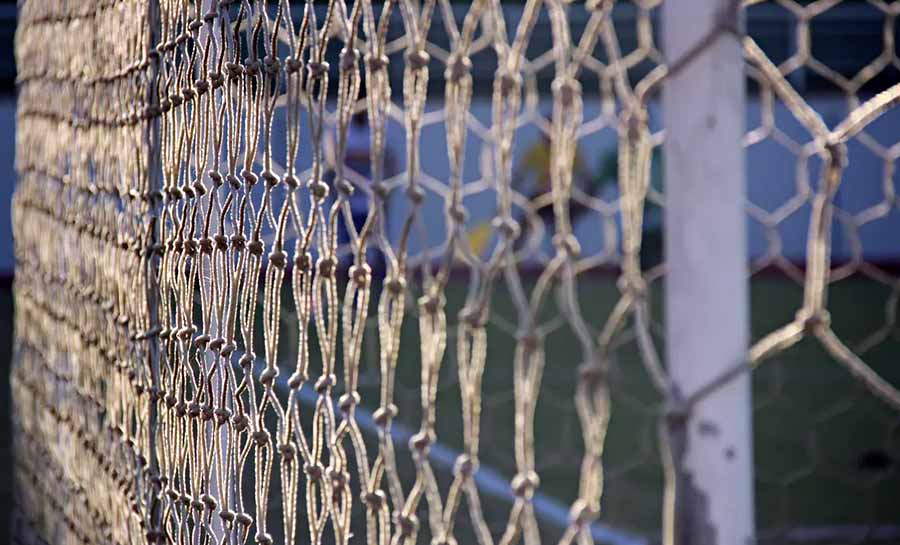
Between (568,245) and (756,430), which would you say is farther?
(756,430)

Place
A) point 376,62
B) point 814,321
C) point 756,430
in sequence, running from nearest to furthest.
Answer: point 814,321 < point 376,62 < point 756,430

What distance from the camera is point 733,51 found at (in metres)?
0.48

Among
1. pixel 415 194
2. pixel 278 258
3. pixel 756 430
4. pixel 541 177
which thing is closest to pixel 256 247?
pixel 278 258

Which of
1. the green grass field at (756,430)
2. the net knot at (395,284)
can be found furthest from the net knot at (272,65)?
the green grass field at (756,430)

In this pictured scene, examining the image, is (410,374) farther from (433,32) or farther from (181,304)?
(433,32)

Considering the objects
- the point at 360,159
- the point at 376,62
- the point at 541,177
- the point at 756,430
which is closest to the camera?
the point at 376,62

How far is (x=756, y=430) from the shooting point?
133 inches

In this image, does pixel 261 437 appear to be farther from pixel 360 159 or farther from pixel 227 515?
pixel 360 159

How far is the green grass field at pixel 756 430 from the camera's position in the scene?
8.25ft

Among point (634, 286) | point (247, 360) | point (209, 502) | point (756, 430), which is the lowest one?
point (756, 430)

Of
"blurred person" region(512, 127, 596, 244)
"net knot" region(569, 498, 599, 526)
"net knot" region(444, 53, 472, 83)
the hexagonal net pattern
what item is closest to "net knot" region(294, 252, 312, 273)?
the hexagonal net pattern

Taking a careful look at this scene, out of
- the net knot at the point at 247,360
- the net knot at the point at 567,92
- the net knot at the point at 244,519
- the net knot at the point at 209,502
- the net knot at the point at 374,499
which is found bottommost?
the net knot at the point at 209,502

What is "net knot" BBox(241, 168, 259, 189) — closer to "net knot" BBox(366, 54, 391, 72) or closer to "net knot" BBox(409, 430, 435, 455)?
"net knot" BBox(366, 54, 391, 72)

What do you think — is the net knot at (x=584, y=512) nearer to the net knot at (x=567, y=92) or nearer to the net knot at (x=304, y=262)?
the net knot at (x=567, y=92)
